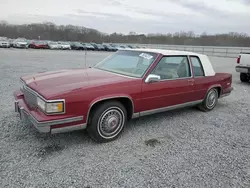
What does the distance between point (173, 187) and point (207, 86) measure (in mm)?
3131

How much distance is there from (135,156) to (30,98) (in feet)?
6.12

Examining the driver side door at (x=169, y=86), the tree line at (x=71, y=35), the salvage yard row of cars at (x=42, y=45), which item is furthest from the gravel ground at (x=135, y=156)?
the tree line at (x=71, y=35)

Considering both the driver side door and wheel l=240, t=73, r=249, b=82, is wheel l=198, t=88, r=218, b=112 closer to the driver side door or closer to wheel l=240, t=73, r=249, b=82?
the driver side door

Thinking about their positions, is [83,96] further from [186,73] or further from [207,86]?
[207,86]

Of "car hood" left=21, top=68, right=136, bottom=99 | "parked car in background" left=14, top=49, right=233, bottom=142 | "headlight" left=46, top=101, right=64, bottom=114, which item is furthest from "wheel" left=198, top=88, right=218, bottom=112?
"headlight" left=46, top=101, right=64, bottom=114

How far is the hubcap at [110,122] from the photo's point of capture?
3332 mm

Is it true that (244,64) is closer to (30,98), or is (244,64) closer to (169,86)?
(169,86)

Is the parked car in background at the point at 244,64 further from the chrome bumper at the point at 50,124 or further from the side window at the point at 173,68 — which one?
the chrome bumper at the point at 50,124

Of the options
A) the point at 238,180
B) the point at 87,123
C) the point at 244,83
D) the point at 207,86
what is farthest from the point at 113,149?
the point at 244,83

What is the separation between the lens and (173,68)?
4359mm

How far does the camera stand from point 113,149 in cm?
323

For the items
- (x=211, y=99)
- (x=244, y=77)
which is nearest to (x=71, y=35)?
(x=244, y=77)

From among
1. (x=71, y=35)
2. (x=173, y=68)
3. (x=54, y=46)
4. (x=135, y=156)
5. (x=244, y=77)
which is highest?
(x=71, y=35)

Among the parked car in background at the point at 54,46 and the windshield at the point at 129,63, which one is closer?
the windshield at the point at 129,63
